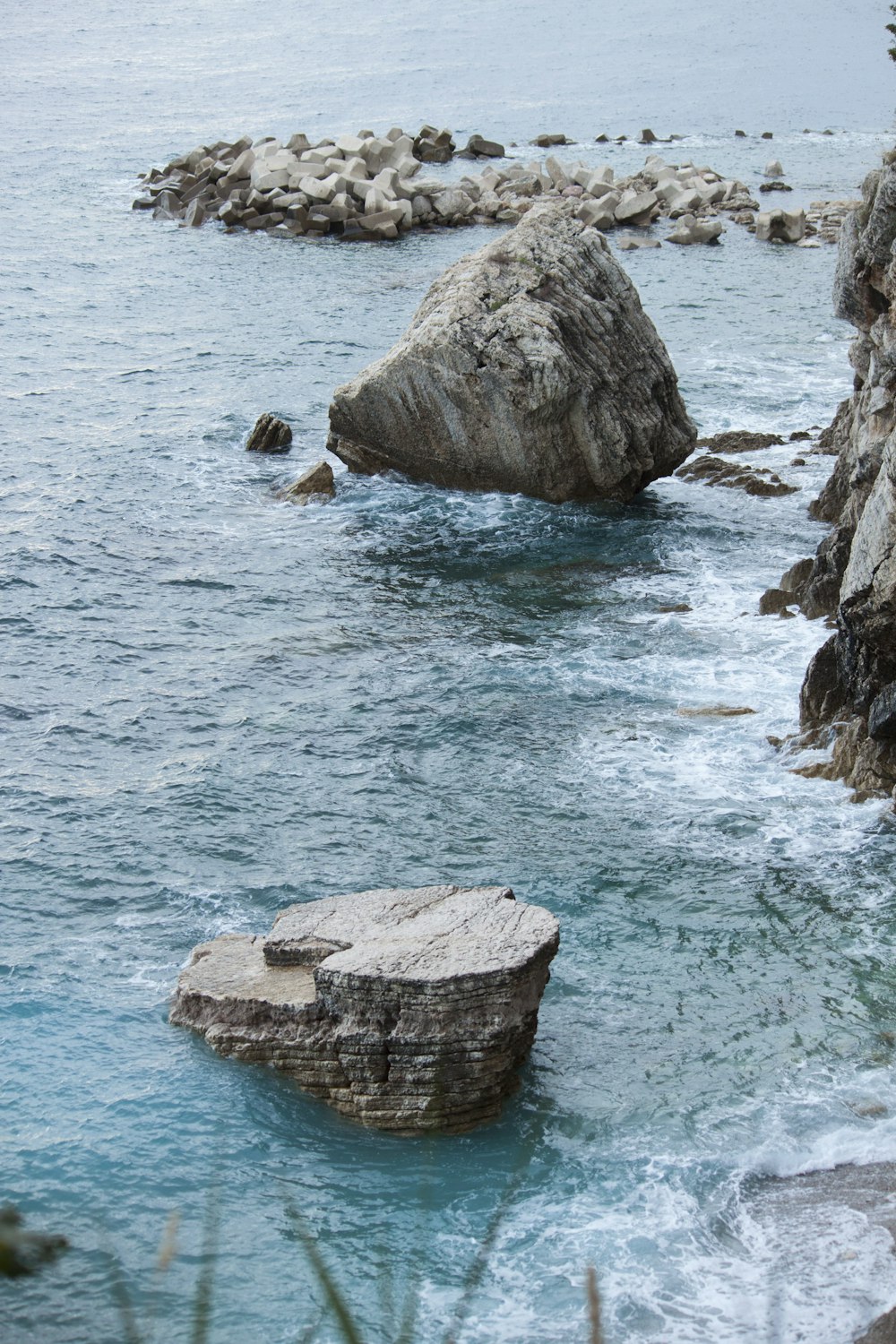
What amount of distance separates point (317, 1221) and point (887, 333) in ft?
54.4

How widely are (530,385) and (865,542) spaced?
952cm

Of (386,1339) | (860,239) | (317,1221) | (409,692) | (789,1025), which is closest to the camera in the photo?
(386,1339)

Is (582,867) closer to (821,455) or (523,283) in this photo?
(523,283)

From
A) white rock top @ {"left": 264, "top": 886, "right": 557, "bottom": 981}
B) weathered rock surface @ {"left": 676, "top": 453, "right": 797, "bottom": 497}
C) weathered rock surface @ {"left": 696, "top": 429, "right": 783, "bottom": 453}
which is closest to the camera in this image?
white rock top @ {"left": 264, "top": 886, "right": 557, "bottom": 981}

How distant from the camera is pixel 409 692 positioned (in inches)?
864

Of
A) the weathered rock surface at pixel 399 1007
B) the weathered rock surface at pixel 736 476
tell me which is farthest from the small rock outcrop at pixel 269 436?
the weathered rock surface at pixel 399 1007

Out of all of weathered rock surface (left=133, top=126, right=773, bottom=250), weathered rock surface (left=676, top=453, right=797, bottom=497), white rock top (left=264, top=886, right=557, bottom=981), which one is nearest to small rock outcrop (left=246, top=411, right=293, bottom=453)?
weathered rock surface (left=676, top=453, right=797, bottom=497)

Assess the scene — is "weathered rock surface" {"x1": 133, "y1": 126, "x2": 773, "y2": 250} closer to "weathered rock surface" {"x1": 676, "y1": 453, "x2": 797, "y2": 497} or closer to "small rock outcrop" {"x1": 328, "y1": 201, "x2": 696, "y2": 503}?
"weathered rock surface" {"x1": 676, "y1": 453, "x2": 797, "y2": 497}

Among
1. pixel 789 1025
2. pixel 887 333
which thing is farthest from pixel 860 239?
pixel 789 1025

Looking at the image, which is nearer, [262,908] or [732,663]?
[262,908]

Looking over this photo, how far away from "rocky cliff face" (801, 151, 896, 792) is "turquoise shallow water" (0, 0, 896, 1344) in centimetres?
87

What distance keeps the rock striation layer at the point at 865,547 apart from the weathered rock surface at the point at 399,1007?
6.59 meters

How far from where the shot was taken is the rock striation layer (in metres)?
18.7

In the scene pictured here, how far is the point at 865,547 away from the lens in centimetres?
1939
